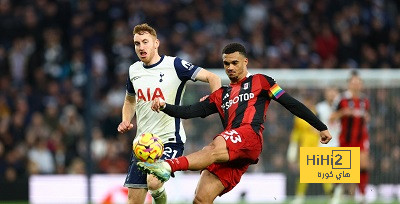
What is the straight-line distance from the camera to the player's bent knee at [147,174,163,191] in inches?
370

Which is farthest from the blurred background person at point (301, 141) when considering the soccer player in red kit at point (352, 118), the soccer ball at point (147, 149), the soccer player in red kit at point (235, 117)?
the soccer ball at point (147, 149)

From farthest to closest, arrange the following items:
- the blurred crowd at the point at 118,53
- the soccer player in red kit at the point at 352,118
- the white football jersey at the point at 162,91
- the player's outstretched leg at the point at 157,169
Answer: the blurred crowd at the point at 118,53 → the soccer player in red kit at the point at 352,118 → the white football jersey at the point at 162,91 → the player's outstretched leg at the point at 157,169

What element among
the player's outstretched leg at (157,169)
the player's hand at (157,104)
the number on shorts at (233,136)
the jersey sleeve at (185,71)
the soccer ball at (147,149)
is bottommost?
the player's outstretched leg at (157,169)

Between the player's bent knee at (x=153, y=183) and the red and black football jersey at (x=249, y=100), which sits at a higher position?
the red and black football jersey at (x=249, y=100)

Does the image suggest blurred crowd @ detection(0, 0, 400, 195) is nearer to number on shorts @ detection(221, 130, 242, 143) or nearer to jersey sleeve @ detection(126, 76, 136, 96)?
jersey sleeve @ detection(126, 76, 136, 96)

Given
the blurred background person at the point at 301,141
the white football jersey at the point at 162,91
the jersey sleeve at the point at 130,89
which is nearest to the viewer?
the white football jersey at the point at 162,91

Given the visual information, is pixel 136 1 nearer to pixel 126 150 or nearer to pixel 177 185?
pixel 126 150

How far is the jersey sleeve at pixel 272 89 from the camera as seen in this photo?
9070mm

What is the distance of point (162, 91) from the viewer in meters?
9.84

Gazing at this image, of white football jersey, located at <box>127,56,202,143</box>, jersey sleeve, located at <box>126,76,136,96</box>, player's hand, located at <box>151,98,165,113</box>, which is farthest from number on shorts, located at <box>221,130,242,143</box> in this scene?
jersey sleeve, located at <box>126,76,136,96</box>

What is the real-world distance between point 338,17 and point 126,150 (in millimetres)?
6912

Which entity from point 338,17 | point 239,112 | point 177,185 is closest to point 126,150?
point 177,185

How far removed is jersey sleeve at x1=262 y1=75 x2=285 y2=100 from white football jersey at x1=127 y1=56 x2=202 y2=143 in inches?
36.5

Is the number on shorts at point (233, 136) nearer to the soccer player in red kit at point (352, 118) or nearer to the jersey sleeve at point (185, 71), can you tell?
the jersey sleeve at point (185, 71)
